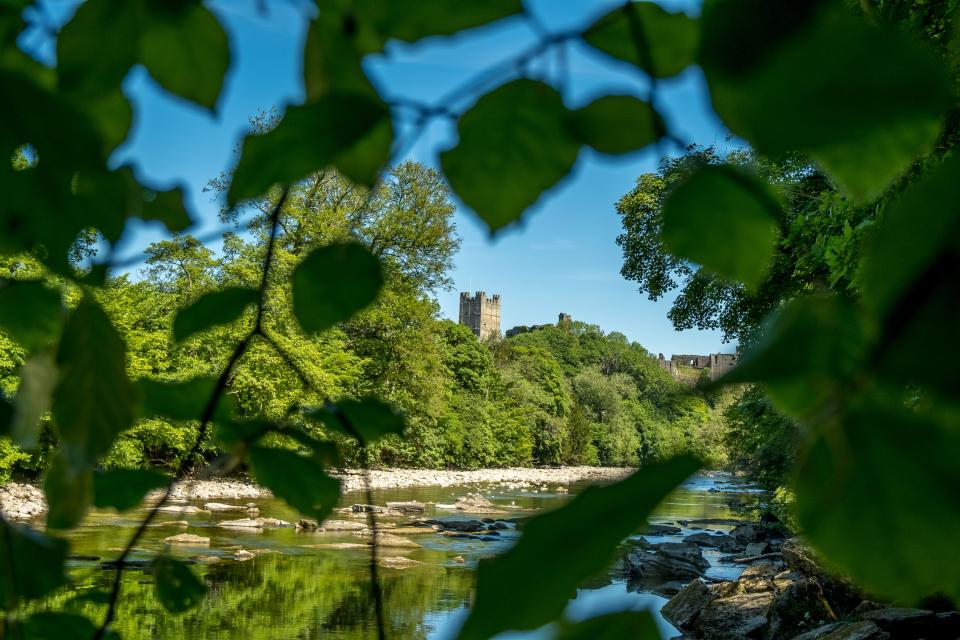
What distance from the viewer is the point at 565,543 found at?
144mm

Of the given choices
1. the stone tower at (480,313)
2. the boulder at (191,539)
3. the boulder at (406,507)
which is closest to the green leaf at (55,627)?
the boulder at (191,539)

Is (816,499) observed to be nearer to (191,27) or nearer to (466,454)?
(191,27)

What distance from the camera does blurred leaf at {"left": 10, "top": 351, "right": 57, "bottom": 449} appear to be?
270 mm

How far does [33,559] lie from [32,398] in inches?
6.1

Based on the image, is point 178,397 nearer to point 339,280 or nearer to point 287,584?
point 339,280

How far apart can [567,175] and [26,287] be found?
0.33 m

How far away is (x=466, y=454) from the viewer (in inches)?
1050

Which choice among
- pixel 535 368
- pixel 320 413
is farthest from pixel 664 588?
pixel 535 368

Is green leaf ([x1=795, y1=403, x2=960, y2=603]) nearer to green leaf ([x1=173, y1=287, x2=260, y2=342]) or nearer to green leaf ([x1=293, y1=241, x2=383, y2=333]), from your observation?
green leaf ([x1=293, y1=241, x2=383, y2=333])

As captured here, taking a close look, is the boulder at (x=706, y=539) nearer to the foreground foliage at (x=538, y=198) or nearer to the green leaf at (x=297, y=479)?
the green leaf at (x=297, y=479)

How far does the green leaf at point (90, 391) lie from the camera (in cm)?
25

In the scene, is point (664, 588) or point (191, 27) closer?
point (191, 27)

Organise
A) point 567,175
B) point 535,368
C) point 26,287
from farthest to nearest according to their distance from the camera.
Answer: point 535,368 < point 26,287 < point 567,175

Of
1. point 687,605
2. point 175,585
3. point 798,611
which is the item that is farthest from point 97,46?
point 687,605
